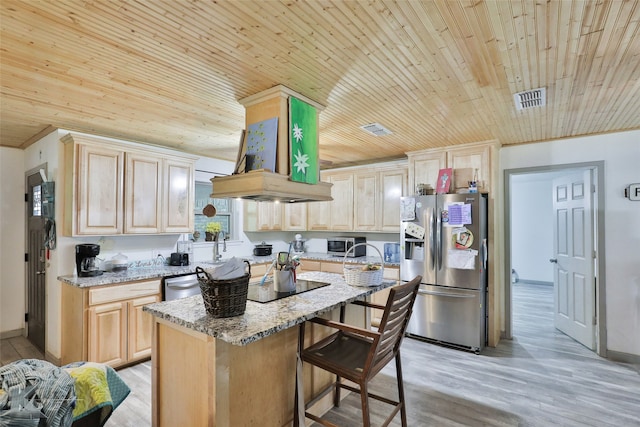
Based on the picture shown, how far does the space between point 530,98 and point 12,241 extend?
5.88 m

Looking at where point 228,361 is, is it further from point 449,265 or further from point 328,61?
point 449,265

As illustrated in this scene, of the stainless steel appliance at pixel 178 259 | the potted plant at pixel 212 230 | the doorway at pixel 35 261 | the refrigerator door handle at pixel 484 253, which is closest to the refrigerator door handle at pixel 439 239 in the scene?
the refrigerator door handle at pixel 484 253

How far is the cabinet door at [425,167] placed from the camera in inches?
161

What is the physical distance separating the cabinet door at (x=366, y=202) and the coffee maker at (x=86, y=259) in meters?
3.33

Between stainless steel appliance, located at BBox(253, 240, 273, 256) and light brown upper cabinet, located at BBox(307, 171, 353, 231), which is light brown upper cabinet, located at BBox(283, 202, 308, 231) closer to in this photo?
light brown upper cabinet, located at BBox(307, 171, 353, 231)

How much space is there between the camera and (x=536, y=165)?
381cm

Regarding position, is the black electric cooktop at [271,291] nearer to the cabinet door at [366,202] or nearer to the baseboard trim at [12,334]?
the cabinet door at [366,202]

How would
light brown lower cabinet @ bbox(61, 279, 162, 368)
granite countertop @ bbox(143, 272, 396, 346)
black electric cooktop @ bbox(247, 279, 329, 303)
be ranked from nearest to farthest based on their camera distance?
granite countertop @ bbox(143, 272, 396, 346), black electric cooktop @ bbox(247, 279, 329, 303), light brown lower cabinet @ bbox(61, 279, 162, 368)

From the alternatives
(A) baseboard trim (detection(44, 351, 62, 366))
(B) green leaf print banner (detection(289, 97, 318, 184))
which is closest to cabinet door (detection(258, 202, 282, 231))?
(B) green leaf print banner (detection(289, 97, 318, 184))

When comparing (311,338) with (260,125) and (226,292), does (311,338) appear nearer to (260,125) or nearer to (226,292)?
(226,292)

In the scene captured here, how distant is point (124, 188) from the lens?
11.4 ft

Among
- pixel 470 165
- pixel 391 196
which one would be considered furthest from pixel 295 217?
pixel 470 165

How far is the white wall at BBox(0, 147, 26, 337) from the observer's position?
152 inches

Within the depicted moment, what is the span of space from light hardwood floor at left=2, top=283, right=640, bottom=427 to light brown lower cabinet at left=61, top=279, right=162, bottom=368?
0.24m
